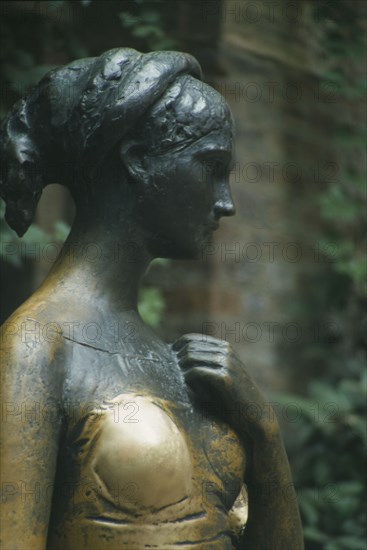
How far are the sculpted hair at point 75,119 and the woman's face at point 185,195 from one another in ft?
0.33

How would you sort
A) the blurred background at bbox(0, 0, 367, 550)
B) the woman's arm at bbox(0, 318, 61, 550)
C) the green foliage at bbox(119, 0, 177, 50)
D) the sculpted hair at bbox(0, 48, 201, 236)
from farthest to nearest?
the blurred background at bbox(0, 0, 367, 550) → the green foliage at bbox(119, 0, 177, 50) → the sculpted hair at bbox(0, 48, 201, 236) → the woman's arm at bbox(0, 318, 61, 550)

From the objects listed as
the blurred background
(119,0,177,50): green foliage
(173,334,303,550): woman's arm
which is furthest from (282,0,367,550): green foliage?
(173,334,303,550): woman's arm

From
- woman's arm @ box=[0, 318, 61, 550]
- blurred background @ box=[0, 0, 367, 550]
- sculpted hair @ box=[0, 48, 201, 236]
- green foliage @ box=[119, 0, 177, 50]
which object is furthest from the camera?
blurred background @ box=[0, 0, 367, 550]

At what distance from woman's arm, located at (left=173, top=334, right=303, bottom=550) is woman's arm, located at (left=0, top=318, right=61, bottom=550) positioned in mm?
304

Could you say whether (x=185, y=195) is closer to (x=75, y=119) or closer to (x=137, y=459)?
(x=75, y=119)

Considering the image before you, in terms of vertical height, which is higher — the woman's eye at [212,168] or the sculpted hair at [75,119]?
the sculpted hair at [75,119]

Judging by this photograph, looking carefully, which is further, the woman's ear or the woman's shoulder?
the woman's ear

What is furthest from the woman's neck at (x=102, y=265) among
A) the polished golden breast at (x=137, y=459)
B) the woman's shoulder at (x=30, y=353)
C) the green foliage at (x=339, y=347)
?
the green foliage at (x=339, y=347)

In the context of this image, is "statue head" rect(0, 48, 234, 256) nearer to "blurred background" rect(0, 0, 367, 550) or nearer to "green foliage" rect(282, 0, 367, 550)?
"blurred background" rect(0, 0, 367, 550)

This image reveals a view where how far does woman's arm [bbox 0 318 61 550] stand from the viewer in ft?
5.44

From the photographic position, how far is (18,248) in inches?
121

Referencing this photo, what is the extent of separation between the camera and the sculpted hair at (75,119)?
A: 1886mm

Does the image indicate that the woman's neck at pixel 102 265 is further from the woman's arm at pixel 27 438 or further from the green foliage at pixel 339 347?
the green foliage at pixel 339 347

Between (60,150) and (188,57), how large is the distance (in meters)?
0.31
